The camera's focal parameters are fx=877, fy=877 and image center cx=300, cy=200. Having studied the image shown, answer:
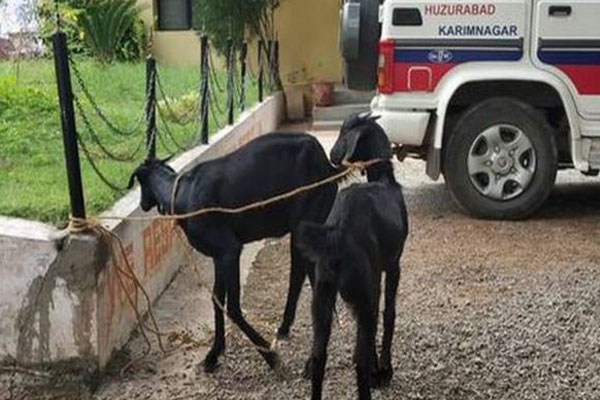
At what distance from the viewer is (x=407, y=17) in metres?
6.86

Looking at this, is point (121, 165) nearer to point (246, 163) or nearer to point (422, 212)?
point (246, 163)

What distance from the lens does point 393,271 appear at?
387 cm

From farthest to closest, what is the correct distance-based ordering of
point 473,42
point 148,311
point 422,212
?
1. point 422,212
2. point 473,42
3. point 148,311

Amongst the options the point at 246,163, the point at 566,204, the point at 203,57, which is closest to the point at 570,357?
the point at 246,163

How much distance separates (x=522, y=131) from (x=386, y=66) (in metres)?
1.18

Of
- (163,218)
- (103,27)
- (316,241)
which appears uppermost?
(103,27)

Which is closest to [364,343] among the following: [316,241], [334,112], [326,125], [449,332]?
[316,241]

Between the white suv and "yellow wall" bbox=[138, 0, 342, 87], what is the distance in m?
8.86

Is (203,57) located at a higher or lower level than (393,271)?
higher

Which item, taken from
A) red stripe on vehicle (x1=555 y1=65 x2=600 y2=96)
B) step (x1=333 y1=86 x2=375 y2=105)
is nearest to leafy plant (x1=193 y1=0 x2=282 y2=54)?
step (x1=333 y1=86 x2=375 y2=105)

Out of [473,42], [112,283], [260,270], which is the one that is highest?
[473,42]

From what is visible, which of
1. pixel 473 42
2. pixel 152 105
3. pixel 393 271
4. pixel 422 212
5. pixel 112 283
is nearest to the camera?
pixel 393 271

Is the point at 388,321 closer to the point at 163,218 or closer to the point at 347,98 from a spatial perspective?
the point at 163,218

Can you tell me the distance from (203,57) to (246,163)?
344cm
